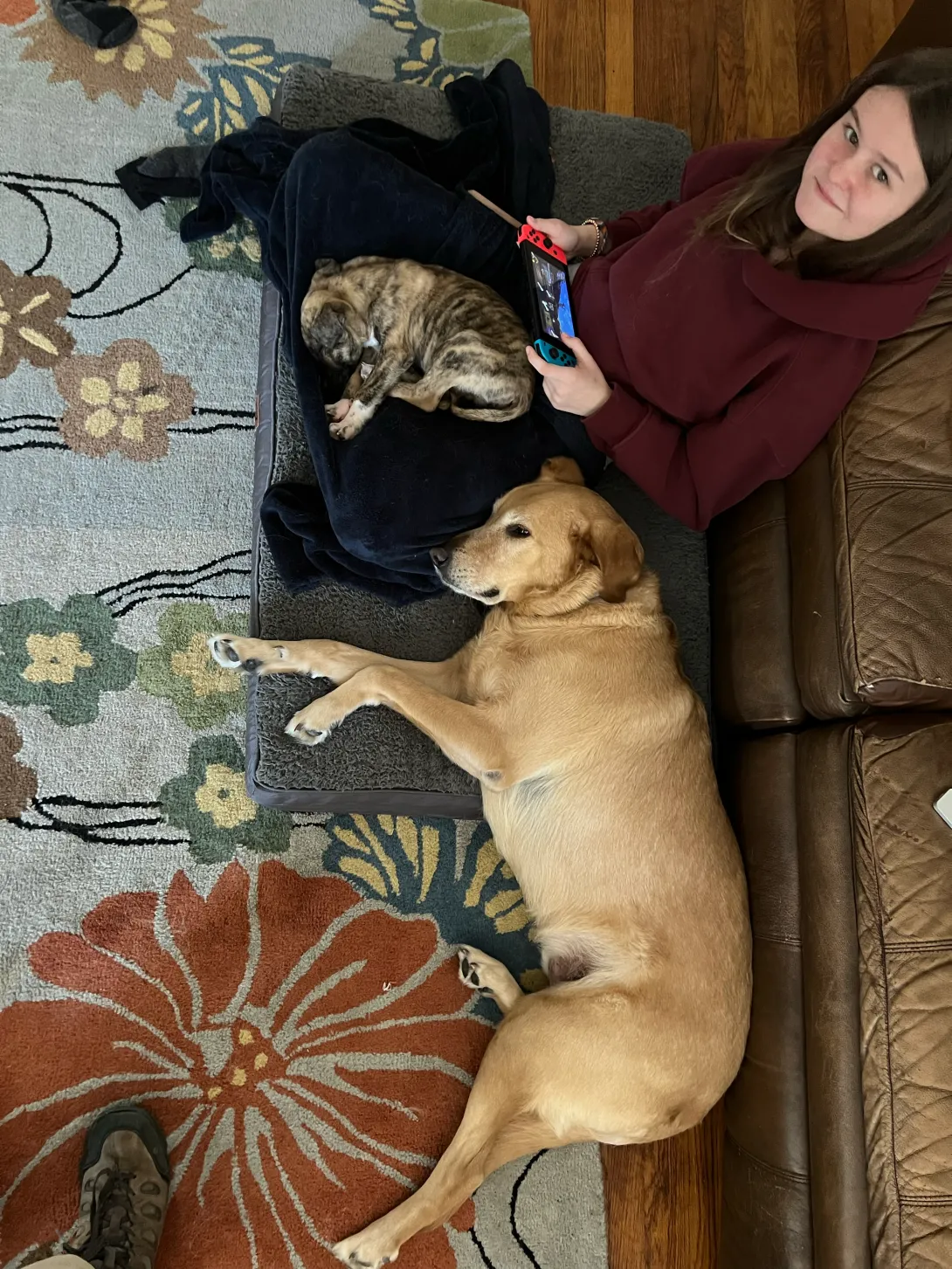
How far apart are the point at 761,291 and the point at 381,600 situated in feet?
4.00

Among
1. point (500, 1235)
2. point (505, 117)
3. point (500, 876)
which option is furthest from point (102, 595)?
point (500, 1235)

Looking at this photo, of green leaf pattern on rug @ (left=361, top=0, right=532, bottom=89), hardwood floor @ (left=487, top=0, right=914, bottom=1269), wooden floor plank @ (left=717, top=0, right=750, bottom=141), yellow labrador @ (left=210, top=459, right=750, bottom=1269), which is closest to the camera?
yellow labrador @ (left=210, top=459, right=750, bottom=1269)

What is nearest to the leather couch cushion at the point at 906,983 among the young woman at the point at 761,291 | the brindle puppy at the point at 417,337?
the young woman at the point at 761,291

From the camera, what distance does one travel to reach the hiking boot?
191 centimetres

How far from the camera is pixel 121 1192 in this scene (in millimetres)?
1943

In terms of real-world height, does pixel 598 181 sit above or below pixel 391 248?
above

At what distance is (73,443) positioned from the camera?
7.88 feet

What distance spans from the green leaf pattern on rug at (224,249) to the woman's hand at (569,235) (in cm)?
87

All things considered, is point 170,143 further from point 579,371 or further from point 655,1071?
point 655,1071

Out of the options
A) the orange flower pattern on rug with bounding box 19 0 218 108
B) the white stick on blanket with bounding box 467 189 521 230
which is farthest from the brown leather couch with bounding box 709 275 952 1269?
the orange flower pattern on rug with bounding box 19 0 218 108

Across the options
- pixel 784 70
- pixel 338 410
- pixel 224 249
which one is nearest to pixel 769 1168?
pixel 338 410

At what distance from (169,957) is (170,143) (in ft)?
8.07

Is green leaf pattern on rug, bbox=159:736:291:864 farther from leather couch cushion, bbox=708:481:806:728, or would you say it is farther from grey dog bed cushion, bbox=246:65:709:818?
leather couch cushion, bbox=708:481:806:728

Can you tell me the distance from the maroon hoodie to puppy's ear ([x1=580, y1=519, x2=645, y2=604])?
8.2 inches
